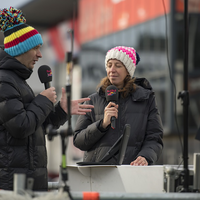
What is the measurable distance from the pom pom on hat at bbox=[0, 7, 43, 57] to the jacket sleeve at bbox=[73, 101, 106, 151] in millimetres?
882

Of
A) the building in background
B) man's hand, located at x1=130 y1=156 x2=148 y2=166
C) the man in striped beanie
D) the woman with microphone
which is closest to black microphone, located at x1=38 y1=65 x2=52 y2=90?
the man in striped beanie

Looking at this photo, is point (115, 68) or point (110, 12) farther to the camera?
point (110, 12)

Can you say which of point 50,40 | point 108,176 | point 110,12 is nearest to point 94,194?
point 108,176

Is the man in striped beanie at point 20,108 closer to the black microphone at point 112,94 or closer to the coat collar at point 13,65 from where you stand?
the coat collar at point 13,65

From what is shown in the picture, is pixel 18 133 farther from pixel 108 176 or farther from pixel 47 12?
pixel 47 12

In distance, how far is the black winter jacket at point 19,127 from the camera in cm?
334

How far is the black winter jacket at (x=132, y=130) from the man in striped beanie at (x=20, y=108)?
1.88ft

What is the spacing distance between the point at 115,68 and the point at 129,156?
798 mm

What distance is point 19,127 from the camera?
331 centimetres

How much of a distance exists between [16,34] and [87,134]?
1.05 meters

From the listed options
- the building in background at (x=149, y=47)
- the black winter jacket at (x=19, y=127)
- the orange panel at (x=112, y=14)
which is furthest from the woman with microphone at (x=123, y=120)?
the orange panel at (x=112, y=14)

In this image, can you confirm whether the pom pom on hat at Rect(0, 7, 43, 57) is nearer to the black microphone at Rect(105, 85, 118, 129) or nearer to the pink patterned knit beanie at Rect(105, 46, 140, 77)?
the black microphone at Rect(105, 85, 118, 129)

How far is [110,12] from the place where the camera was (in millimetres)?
29141

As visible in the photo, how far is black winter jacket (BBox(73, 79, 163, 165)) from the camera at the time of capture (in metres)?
4.25
